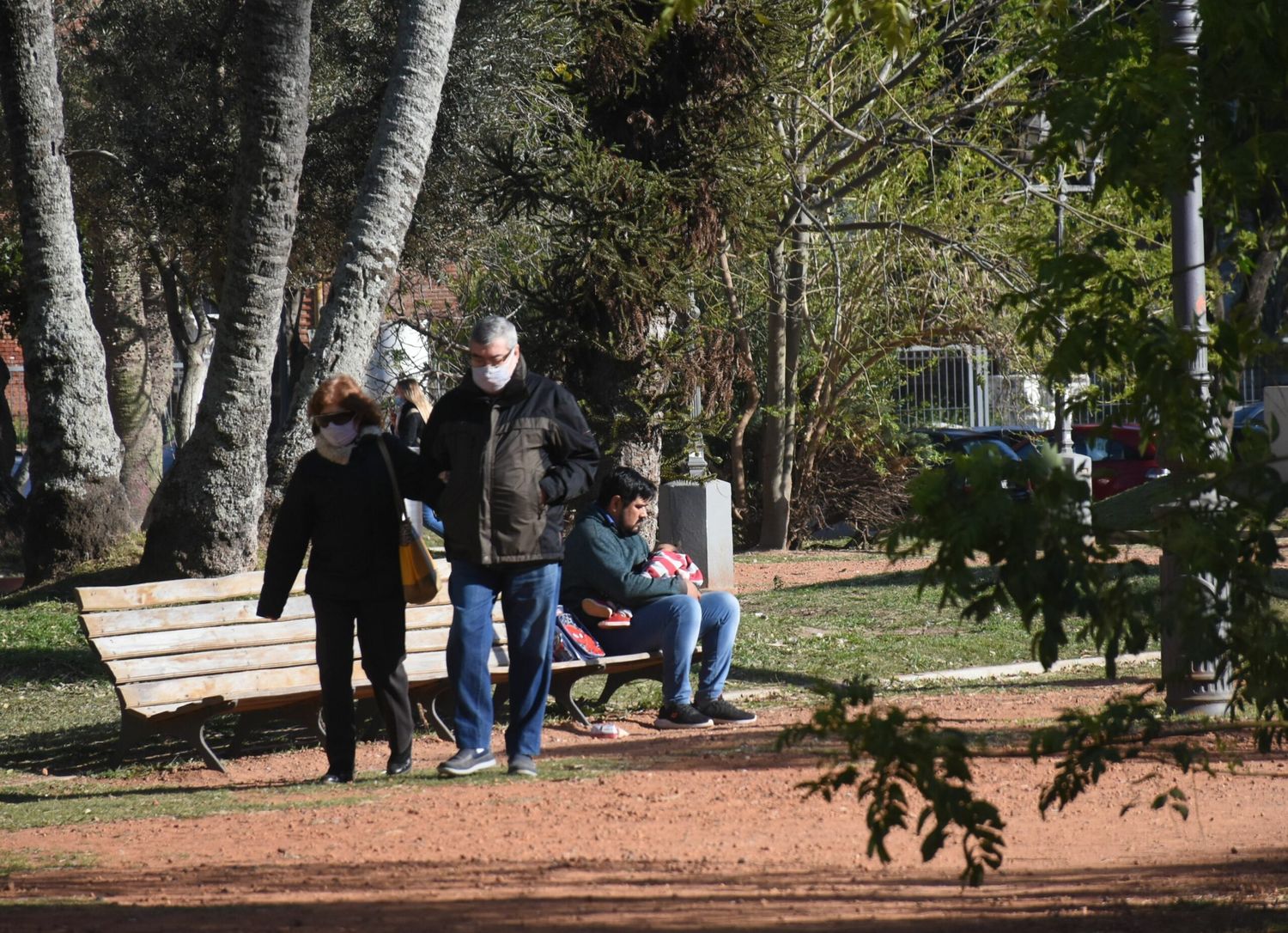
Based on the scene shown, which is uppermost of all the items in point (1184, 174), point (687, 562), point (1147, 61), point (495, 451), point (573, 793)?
point (1147, 61)

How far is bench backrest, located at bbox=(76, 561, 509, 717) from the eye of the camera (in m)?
7.10

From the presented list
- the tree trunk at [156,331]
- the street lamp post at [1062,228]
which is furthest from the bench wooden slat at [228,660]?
the tree trunk at [156,331]

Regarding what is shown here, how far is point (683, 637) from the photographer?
7.76 metres

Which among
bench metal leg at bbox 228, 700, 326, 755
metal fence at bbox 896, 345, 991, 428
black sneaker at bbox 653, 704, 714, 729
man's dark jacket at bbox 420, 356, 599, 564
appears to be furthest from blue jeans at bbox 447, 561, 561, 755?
metal fence at bbox 896, 345, 991, 428

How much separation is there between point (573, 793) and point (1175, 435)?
3429 mm

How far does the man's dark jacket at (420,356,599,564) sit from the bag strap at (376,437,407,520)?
0.14 meters

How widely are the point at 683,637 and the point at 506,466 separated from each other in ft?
5.58

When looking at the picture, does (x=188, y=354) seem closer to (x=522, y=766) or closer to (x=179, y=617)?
(x=179, y=617)

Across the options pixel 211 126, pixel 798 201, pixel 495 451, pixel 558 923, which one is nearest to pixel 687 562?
pixel 495 451

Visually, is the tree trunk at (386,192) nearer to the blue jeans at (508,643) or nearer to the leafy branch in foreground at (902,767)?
the blue jeans at (508,643)

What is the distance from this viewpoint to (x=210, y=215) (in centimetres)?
1644

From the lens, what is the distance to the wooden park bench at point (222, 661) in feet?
23.3

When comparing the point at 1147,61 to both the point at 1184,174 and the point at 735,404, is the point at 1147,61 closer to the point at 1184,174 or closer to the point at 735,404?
the point at 1184,174

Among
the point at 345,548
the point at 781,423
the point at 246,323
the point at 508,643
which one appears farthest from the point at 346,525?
the point at 781,423
